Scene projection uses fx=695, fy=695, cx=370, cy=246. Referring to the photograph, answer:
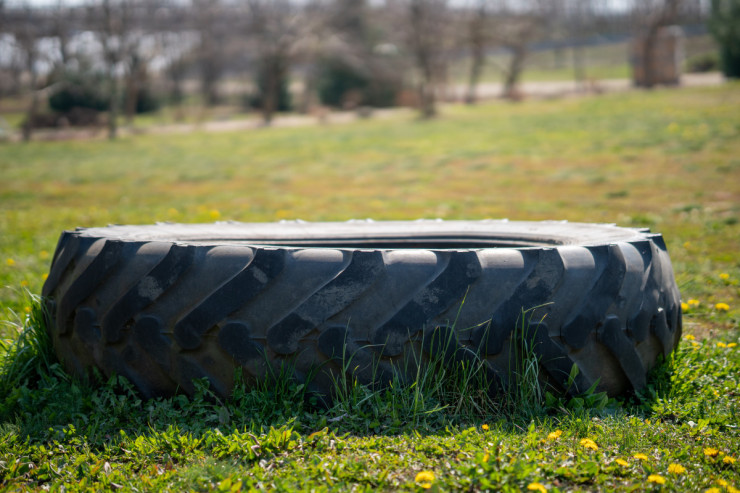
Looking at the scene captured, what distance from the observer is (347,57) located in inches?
1248

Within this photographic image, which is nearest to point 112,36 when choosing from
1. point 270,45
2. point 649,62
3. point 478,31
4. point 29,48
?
point 29,48

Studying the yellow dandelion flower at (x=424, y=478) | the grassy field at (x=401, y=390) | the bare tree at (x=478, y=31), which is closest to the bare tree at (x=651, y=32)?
the bare tree at (x=478, y=31)

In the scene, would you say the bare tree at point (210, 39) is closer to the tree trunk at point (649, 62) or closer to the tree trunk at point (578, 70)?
the tree trunk at point (578, 70)

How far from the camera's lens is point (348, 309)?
7.64ft

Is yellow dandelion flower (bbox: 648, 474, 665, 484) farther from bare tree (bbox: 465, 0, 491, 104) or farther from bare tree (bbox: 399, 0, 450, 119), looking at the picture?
bare tree (bbox: 465, 0, 491, 104)

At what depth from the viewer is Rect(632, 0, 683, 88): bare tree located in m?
27.5

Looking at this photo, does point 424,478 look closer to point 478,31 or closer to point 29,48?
point 29,48

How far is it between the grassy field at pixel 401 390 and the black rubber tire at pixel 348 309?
0.11m

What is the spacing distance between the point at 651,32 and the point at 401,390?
3007 centimetres

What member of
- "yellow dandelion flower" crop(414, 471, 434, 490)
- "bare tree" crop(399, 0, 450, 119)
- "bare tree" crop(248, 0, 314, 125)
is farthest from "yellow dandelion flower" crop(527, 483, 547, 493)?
"bare tree" crop(248, 0, 314, 125)

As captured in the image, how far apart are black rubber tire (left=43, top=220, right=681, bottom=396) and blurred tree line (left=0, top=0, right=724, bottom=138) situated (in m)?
21.3

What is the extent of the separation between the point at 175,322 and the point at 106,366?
14.4 inches

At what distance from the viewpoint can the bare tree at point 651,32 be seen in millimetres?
27492

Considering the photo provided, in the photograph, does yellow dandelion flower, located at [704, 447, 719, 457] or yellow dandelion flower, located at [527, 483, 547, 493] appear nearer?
yellow dandelion flower, located at [527, 483, 547, 493]
